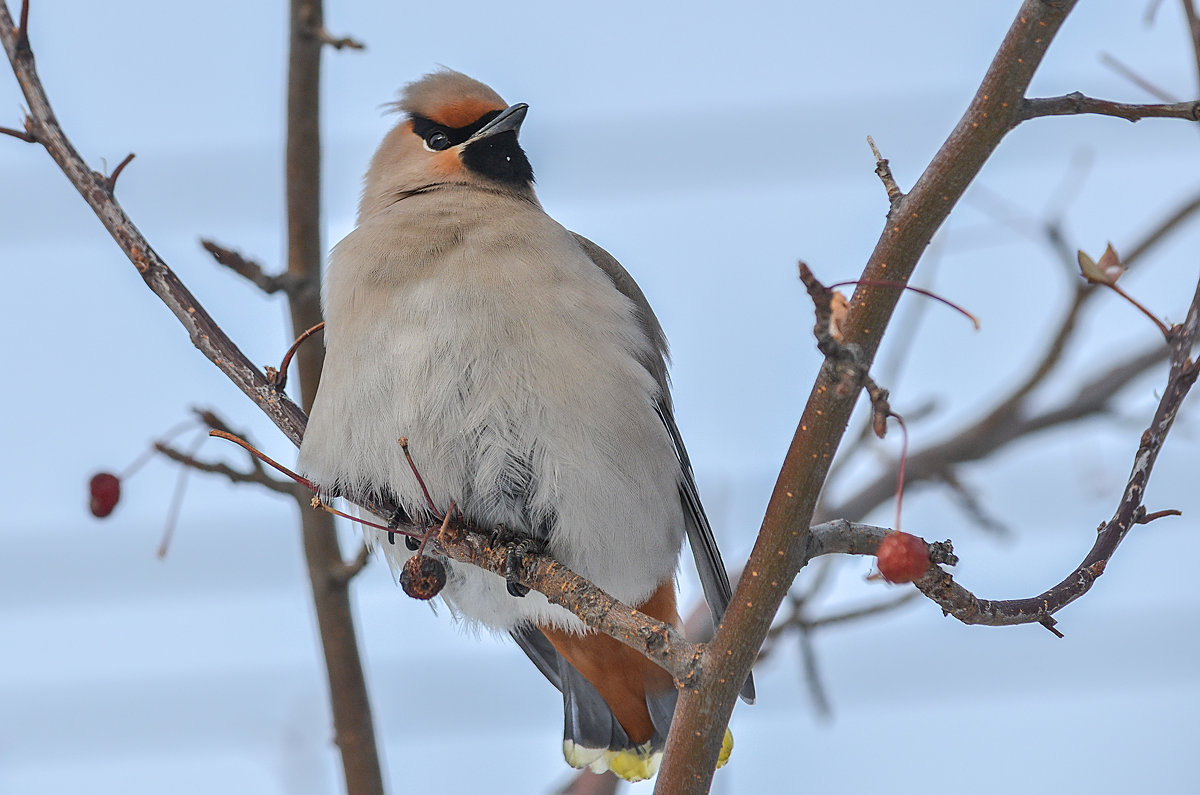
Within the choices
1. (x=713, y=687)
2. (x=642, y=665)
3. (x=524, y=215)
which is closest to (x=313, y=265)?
(x=524, y=215)

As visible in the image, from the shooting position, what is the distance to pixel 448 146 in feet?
15.3

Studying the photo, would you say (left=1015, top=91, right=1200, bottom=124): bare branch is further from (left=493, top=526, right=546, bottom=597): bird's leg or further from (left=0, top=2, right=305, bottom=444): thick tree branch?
(left=0, top=2, right=305, bottom=444): thick tree branch

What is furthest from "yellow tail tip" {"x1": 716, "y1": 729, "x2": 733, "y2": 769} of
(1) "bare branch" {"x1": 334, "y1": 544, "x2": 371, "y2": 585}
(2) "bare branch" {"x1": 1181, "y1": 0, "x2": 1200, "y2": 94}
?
(2) "bare branch" {"x1": 1181, "y1": 0, "x2": 1200, "y2": 94}

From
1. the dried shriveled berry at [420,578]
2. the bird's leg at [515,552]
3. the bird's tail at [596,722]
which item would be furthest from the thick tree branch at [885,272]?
the bird's tail at [596,722]

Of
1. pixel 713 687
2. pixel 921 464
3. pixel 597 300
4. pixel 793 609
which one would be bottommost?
pixel 713 687

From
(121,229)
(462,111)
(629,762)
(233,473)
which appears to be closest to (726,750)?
(629,762)

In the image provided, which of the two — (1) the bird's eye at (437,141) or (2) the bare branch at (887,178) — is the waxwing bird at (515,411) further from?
(2) the bare branch at (887,178)

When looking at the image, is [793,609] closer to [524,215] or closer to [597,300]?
[597,300]

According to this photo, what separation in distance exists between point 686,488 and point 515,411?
2.23 ft

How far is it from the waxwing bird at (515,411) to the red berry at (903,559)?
140cm

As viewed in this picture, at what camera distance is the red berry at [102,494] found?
3473mm

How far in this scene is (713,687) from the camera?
244 cm

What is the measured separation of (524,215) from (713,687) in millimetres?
2036

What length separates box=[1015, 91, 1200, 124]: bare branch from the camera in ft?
6.83
